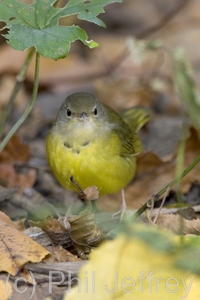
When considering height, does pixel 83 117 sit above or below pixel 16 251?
above

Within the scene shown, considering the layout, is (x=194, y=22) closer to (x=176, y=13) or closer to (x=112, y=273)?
(x=176, y=13)

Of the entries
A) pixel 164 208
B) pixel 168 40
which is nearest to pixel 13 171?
pixel 164 208

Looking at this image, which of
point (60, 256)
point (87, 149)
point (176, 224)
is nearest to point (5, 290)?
point (60, 256)

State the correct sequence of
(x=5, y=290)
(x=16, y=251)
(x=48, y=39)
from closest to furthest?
(x=5, y=290) < (x=16, y=251) < (x=48, y=39)

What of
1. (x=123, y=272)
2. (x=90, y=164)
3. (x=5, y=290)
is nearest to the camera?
(x=123, y=272)

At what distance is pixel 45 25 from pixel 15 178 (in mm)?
1863

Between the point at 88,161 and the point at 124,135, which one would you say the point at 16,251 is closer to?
the point at 88,161

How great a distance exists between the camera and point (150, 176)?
5.44 meters

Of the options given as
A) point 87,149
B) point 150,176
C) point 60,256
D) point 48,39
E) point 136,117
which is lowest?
point 150,176

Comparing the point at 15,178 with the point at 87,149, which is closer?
the point at 87,149

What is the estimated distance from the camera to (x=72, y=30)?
3791 mm

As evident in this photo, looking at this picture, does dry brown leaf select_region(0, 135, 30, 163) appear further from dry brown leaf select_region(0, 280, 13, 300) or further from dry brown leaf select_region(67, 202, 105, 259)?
dry brown leaf select_region(0, 280, 13, 300)

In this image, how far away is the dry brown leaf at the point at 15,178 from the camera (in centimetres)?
530

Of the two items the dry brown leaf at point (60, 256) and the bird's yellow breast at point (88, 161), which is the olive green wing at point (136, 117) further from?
the dry brown leaf at point (60, 256)
